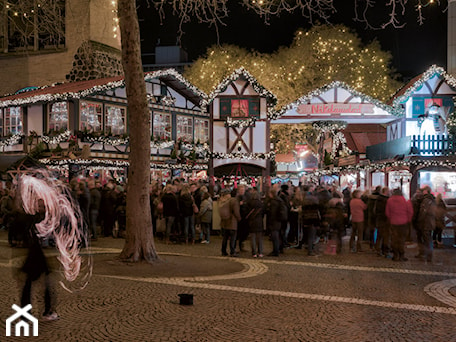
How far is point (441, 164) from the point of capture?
2278 centimetres

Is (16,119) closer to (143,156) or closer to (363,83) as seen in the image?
(143,156)

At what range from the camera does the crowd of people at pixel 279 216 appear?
13781 mm

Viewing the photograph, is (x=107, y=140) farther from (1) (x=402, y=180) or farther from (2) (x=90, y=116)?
(1) (x=402, y=180)

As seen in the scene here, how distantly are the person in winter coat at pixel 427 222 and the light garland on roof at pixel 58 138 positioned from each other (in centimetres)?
1945

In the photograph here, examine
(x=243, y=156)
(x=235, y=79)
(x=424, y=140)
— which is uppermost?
(x=235, y=79)

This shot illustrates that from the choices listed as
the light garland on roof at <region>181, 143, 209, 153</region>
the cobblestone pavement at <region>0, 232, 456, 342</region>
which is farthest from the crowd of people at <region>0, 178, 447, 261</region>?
the light garland on roof at <region>181, 143, 209, 153</region>

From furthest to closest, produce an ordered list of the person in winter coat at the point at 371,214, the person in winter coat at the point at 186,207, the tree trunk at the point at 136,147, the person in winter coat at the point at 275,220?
the person in winter coat at the point at 186,207
the person in winter coat at the point at 371,214
the person in winter coat at the point at 275,220
the tree trunk at the point at 136,147

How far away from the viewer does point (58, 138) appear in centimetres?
2881

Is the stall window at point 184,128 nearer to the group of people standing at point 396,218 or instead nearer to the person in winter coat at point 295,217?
the person in winter coat at point 295,217

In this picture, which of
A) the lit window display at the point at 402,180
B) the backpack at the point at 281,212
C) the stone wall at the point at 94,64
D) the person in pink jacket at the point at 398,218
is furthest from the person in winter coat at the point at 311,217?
the stone wall at the point at 94,64

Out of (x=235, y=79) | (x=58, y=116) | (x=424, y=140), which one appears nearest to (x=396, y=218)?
(x=424, y=140)

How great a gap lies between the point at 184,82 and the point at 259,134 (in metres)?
6.33

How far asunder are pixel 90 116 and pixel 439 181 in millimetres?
17496

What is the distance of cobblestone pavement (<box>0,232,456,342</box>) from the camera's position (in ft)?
23.0
